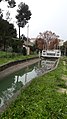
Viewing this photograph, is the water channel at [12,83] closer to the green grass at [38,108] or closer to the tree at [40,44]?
the green grass at [38,108]

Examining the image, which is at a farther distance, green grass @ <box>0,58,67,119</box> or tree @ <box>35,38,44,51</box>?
tree @ <box>35,38,44,51</box>

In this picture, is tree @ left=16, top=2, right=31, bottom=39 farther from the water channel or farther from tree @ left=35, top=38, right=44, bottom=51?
the water channel

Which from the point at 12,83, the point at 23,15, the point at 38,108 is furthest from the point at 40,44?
the point at 38,108

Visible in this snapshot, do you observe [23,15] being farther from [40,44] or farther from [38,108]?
[38,108]

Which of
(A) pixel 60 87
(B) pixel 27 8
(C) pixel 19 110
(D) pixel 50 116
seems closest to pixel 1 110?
(C) pixel 19 110

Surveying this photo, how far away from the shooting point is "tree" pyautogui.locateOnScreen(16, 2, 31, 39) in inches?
2520

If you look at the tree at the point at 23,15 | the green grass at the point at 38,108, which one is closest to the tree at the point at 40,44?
the tree at the point at 23,15

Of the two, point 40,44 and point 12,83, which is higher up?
point 40,44

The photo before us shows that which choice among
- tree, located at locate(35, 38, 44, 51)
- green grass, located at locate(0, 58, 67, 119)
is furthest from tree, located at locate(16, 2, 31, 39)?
green grass, located at locate(0, 58, 67, 119)

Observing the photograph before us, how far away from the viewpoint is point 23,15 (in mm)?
64062

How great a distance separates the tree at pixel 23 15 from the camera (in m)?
64.0

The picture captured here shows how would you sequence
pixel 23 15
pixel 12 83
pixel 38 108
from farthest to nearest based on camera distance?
pixel 23 15 → pixel 12 83 → pixel 38 108

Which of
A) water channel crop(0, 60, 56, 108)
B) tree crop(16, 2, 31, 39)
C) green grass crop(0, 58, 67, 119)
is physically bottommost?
water channel crop(0, 60, 56, 108)

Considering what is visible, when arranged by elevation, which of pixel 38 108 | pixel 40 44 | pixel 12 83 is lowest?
pixel 12 83
